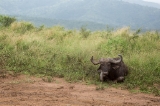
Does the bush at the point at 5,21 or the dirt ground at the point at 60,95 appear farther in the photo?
the bush at the point at 5,21

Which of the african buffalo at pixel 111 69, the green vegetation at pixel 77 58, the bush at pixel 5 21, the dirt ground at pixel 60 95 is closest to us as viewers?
the dirt ground at pixel 60 95

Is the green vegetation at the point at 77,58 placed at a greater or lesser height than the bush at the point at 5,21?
lesser

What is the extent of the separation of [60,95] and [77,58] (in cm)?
474

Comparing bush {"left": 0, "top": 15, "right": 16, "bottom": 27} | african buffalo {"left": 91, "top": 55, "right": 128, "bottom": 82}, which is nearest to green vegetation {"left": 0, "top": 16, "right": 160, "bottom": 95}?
african buffalo {"left": 91, "top": 55, "right": 128, "bottom": 82}

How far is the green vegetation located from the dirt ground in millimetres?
582

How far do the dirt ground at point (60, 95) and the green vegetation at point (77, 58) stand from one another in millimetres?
582

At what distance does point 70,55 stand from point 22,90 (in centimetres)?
499

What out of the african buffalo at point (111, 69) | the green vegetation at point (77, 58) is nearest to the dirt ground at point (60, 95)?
the green vegetation at point (77, 58)

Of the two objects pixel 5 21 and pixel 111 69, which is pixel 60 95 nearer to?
pixel 111 69

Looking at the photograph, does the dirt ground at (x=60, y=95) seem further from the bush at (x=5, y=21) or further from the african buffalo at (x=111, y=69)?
the bush at (x=5, y=21)

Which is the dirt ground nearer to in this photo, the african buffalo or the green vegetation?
the green vegetation

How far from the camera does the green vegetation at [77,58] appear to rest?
36.5ft

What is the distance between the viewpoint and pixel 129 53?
48.3 feet

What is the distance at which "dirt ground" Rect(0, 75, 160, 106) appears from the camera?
7.77 metres
